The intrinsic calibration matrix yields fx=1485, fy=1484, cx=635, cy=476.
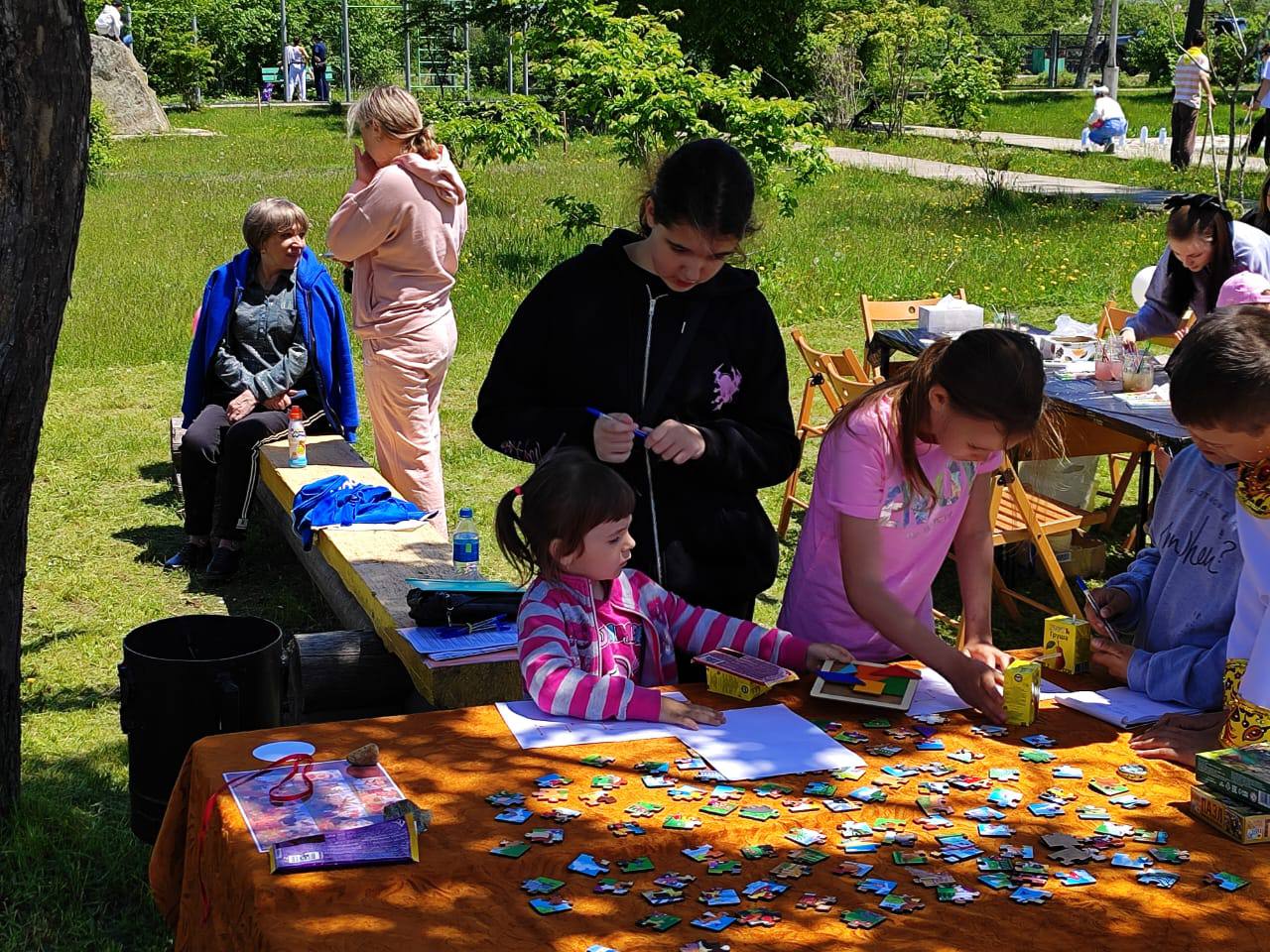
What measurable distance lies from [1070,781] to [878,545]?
71cm

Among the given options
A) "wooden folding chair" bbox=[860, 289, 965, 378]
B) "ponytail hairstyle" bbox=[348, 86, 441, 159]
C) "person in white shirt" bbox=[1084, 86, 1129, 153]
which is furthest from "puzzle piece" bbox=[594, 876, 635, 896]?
"person in white shirt" bbox=[1084, 86, 1129, 153]

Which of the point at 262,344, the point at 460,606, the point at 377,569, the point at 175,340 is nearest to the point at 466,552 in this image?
the point at 377,569

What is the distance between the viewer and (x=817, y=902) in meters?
2.28

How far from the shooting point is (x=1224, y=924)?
2.26 meters

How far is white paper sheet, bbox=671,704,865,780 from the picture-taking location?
2773mm

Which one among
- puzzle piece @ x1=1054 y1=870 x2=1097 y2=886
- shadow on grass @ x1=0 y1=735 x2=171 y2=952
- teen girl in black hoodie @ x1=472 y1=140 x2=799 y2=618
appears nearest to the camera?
puzzle piece @ x1=1054 y1=870 x2=1097 y2=886

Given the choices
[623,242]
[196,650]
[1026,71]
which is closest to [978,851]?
[623,242]

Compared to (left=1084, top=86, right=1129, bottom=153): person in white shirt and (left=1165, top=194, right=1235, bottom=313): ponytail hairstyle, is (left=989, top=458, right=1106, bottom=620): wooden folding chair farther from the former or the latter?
(left=1084, top=86, right=1129, bottom=153): person in white shirt

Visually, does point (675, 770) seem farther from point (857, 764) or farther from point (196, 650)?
point (196, 650)

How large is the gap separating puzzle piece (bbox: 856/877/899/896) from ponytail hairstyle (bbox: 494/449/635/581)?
1.02 m

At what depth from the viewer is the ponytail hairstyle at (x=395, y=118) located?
6270 millimetres

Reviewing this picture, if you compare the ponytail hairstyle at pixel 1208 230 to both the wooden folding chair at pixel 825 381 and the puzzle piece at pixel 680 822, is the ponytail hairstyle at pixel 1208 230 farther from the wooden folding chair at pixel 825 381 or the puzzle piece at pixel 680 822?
the puzzle piece at pixel 680 822

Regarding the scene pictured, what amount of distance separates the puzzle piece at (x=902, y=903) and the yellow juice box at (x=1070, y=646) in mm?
1186

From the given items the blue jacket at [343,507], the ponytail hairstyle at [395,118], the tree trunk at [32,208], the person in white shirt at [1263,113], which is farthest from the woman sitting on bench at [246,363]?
the person in white shirt at [1263,113]
